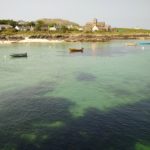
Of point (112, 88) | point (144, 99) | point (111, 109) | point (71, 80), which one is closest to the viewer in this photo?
point (111, 109)

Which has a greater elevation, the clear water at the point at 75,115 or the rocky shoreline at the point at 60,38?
the rocky shoreline at the point at 60,38

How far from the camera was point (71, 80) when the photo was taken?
1430 inches

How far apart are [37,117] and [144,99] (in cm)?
1266

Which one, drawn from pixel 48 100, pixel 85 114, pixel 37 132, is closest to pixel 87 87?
pixel 48 100

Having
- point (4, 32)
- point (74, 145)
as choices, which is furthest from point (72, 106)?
point (4, 32)

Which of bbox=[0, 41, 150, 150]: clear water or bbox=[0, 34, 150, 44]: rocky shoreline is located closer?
bbox=[0, 41, 150, 150]: clear water

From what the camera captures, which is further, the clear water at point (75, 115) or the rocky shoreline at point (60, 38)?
the rocky shoreline at point (60, 38)

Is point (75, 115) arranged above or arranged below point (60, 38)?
below

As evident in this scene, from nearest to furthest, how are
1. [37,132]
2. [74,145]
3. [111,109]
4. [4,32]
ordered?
[74,145] → [37,132] → [111,109] → [4,32]

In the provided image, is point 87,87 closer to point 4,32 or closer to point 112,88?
point 112,88

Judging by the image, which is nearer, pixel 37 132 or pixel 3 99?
pixel 37 132

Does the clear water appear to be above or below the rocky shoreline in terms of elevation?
below

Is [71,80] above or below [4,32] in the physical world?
below

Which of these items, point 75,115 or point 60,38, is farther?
point 60,38
